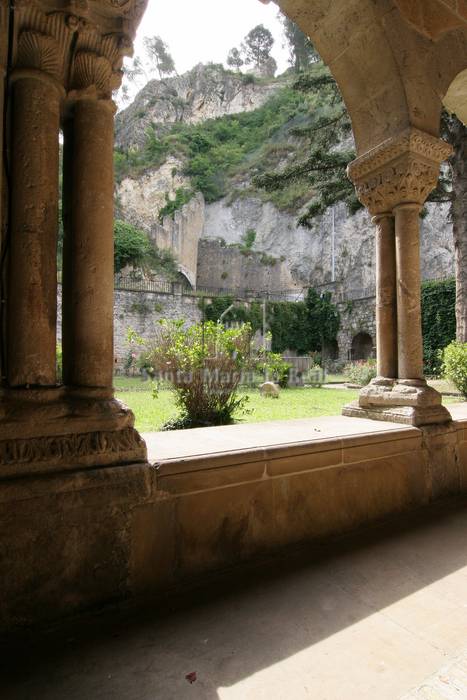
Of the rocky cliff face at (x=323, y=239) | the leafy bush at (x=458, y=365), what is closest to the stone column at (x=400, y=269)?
the leafy bush at (x=458, y=365)

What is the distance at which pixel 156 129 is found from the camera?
38.8 meters

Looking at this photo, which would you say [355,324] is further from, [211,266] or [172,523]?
[172,523]

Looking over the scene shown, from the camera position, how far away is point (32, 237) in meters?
1.52

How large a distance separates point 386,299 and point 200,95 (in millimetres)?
50563

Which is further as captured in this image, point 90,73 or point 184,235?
point 184,235

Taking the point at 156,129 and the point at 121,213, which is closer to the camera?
the point at 121,213

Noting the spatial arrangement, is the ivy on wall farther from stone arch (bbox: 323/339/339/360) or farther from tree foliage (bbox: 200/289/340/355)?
stone arch (bbox: 323/339/339/360)

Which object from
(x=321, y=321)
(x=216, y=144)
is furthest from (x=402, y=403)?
(x=216, y=144)

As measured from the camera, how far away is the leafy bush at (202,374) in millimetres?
5434

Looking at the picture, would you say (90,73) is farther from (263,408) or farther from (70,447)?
(263,408)

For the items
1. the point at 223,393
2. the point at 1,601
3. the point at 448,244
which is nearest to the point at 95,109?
the point at 1,601

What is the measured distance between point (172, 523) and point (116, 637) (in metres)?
0.40

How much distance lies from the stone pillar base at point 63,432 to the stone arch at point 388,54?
2607 mm

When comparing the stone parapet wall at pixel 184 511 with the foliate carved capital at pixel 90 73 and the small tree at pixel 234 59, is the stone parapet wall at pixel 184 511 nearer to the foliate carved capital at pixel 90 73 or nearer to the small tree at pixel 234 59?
the foliate carved capital at pixel 90 73
